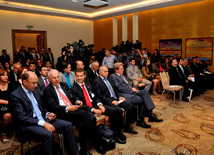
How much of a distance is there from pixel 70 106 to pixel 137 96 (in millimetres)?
1777

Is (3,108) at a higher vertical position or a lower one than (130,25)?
lower

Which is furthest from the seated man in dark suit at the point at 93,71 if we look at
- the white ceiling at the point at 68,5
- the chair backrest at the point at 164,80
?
the white ceiling at the point at 68,5

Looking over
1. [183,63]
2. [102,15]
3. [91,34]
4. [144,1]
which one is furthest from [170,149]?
[91,34]

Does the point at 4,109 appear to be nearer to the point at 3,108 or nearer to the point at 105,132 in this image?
the point at 3,108

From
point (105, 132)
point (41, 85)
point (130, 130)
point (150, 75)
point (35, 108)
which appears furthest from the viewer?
point (150, 75)

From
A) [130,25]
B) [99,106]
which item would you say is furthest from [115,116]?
[130,25]

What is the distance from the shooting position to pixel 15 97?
2609 millimetres

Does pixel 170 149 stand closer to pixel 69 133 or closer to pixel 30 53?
pixel 69 133

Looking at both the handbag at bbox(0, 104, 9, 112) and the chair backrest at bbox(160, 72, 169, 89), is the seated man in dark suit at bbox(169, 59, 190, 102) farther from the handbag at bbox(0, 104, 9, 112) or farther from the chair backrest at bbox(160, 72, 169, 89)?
the handbag at bbox(0, 104, 9, 112)

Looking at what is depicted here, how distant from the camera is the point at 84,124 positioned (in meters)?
2.95

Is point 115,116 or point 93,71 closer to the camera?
point 115,116

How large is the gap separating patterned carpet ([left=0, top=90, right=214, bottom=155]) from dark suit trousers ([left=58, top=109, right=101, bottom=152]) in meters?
0.29

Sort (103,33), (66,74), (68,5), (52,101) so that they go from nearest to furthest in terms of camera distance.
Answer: (52,101) → (66,74) → (68,5) → (103,33)

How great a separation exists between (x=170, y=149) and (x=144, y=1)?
8290 millimetres
